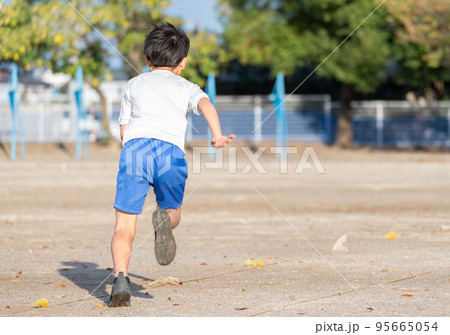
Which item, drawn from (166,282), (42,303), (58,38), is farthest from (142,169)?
(58,38)

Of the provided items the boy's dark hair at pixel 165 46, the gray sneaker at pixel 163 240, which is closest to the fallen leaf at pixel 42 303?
the gray sneaker at pixel 163 240

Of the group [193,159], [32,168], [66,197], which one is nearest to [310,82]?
[193,159]

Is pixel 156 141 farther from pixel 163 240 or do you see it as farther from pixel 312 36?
pixel 312 36

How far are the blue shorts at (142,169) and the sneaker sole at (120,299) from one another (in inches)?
19.7

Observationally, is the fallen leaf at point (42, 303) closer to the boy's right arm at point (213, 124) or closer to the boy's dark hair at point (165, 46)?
the boy's right arm at point (213, 124)

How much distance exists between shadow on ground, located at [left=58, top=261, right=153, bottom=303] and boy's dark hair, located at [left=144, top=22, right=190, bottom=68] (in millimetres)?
1567

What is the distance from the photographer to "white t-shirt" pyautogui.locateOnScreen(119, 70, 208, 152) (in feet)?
16.4

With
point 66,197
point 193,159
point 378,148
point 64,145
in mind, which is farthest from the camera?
point 378,148

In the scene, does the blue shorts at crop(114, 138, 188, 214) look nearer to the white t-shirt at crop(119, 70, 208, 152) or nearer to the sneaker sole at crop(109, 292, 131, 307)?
the white t-shirt at crop(119, 70, 208, 152)

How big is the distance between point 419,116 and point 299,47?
20.7 ft

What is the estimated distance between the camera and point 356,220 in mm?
10109

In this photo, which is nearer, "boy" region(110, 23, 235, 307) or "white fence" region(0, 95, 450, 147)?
"boy" region(110, 23, 235, 307)

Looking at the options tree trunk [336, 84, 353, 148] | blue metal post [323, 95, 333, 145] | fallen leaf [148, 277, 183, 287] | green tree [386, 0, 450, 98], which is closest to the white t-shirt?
Result: fallen leaf [148, 277, 183, 287]
